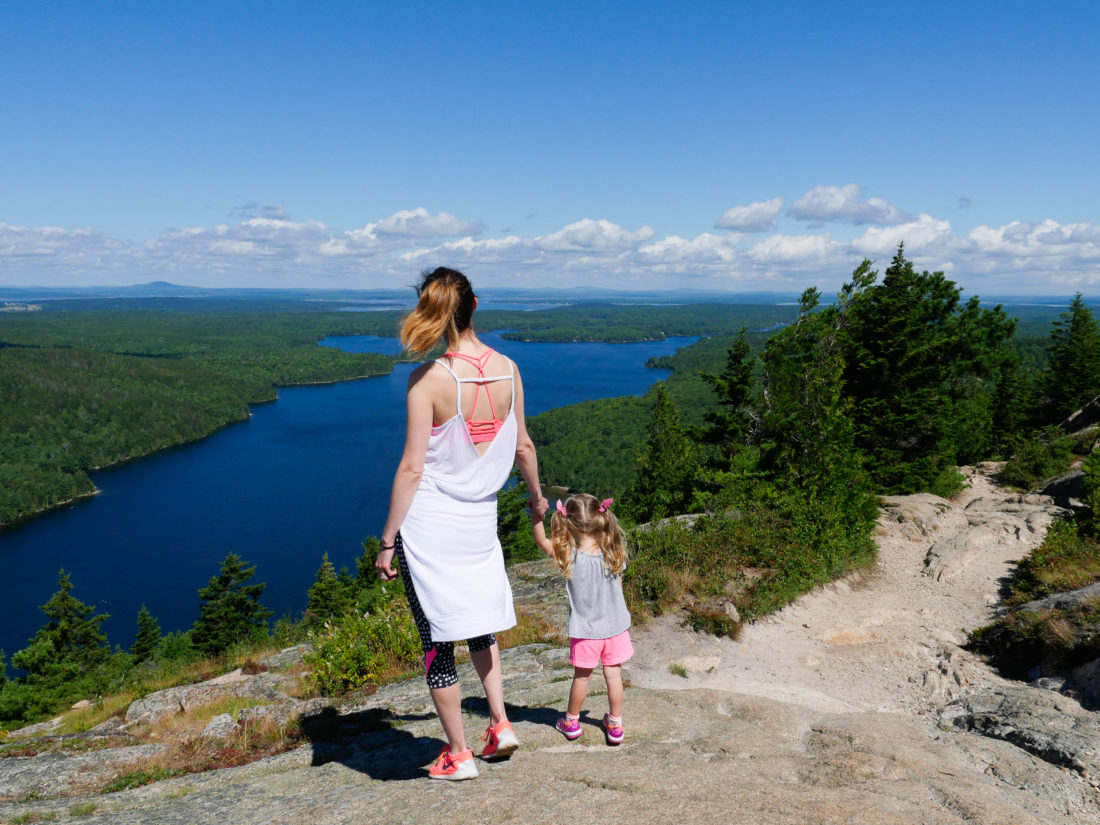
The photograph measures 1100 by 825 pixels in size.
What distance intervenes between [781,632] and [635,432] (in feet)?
287

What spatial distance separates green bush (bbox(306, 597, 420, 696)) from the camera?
5832 mm

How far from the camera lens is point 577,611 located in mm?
4062

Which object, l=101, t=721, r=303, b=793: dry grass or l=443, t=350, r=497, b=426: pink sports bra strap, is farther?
l=101, t=721, r=303, b=793: dry grass

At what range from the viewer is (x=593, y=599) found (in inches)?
159

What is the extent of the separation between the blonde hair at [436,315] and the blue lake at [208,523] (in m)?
54.8

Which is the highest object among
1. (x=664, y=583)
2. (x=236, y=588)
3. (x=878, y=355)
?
(x=878, y=355)

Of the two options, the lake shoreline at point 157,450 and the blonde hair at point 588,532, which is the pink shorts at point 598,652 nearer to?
the blonde hair at point 588,532

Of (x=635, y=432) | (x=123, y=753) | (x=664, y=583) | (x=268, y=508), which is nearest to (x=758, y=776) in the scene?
(x=664, y=583)

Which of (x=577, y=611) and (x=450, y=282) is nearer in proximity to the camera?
(x=450, y=282)

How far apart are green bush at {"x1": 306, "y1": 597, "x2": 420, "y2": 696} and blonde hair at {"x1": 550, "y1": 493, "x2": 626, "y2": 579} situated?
9.72 feet

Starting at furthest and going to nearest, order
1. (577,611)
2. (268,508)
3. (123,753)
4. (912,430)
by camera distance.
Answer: (268,508) < (912,430) < (123,753) < (577,611)

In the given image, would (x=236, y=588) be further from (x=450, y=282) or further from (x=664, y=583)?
(x=450, y=282)

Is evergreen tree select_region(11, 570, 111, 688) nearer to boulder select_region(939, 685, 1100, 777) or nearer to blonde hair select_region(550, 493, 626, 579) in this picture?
blonde hair select_region(550, 493, 626, 579)

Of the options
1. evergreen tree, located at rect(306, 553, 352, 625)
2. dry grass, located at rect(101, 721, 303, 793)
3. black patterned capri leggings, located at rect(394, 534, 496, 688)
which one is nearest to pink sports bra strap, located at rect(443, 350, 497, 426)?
black patterned capri leggings, located at rect(394, 534, 496, 688)
